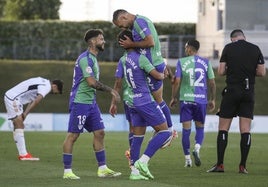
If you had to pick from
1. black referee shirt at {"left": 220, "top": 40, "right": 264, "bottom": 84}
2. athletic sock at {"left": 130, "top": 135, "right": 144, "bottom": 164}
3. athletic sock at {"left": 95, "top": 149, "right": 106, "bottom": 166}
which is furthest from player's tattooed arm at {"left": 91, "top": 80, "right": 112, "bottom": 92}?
black referee shirt at {"left": 220, "top": 40, "right": 264, "bottom": 84}

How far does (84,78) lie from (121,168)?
261 cm

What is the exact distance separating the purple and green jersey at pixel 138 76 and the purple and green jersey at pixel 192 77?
384 cm

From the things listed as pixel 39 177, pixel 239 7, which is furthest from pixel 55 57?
pixel 39 177

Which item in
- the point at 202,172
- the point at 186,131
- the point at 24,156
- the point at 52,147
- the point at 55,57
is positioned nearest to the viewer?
the point at 202,172

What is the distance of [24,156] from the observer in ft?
67.8

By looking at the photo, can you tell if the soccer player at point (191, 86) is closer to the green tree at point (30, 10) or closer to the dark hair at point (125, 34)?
the dark hair at point (125, 34)

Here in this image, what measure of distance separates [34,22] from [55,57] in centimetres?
767

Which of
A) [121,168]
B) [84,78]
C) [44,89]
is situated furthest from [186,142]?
[84,78]

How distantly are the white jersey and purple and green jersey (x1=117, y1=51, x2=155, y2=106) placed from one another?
5223 mm

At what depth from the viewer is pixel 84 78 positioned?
1631 cm

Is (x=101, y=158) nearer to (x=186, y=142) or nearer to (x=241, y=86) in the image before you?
(x=241, y=86)

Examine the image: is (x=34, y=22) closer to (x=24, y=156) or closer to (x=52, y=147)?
(x=52, y=147)

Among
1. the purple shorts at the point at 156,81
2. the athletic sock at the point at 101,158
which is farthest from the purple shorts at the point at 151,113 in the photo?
the athletic sock at the point at 101,158

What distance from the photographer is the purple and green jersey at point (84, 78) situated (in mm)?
16203
